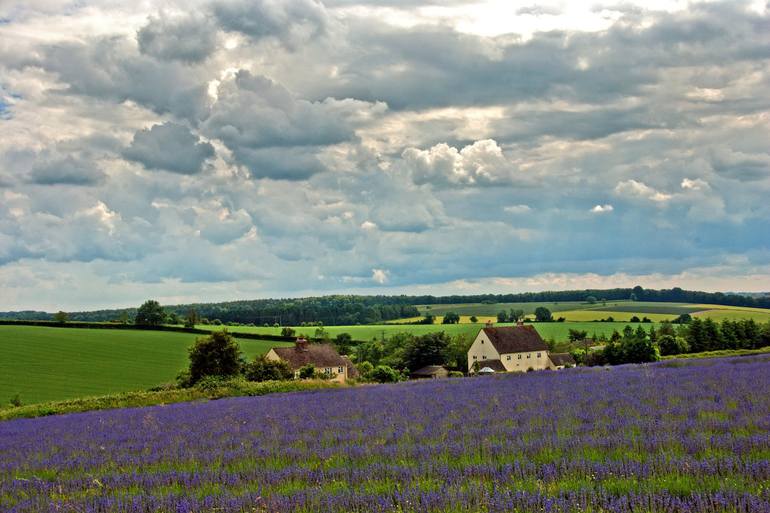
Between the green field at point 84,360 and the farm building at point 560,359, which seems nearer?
the green field at point 84,360

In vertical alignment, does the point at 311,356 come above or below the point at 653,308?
below

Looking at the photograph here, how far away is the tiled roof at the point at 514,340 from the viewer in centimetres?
7744

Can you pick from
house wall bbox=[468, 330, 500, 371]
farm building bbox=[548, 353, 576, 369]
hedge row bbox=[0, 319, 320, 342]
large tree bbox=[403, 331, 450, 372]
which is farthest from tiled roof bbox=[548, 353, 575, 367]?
hedge row bbox=[0, 319, 320, 342]

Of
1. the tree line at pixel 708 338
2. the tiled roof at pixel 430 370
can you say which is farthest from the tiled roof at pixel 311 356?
the tree line at pixel 708 338

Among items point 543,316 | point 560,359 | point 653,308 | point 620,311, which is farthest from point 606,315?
point 560,359

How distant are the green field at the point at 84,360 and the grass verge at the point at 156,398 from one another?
17749 millimetres

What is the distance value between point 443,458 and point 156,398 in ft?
84.6

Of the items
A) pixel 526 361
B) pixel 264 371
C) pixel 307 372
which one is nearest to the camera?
pixel 264 371

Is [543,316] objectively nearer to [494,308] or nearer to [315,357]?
[494,308]

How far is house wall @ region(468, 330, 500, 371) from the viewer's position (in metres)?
76.9

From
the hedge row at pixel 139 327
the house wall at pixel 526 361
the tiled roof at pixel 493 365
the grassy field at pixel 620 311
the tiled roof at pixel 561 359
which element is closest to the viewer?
the tiled roof at pixel 493 365

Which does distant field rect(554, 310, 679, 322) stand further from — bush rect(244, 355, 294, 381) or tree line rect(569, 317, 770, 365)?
bush rect(244, 355, 294, 381)

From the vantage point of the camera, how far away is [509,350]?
77.3 meters

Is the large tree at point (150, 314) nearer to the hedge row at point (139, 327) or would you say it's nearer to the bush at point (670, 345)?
the hedge row at point (139, 327)
